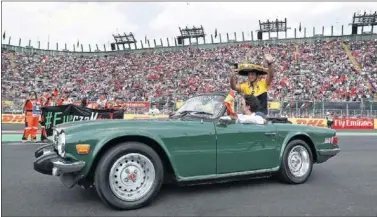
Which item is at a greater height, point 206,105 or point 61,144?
point 206,105

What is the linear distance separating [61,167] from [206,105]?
209 cm

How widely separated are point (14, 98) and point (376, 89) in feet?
89.6

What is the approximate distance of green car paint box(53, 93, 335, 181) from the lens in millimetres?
3754

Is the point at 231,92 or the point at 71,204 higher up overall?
the point at 231,92

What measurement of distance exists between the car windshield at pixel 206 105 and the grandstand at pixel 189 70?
17194mm

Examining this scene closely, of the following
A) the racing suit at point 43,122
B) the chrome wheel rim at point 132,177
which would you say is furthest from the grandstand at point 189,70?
the chrome wheel rim at point 132,177

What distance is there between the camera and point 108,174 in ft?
12.3

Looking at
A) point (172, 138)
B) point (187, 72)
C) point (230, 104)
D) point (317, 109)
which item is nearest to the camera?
point (172, 138)

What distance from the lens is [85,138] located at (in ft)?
12.1

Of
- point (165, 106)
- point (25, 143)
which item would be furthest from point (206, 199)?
point (165, 106)

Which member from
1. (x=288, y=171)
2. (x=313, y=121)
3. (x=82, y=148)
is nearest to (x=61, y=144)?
(x=82, y=148)

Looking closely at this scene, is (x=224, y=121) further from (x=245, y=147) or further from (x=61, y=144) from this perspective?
(x=61, y=144)

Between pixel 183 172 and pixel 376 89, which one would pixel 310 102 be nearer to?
pixel 376 89

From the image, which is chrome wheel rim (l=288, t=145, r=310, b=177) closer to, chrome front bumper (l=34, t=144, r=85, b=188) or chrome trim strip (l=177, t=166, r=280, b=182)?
chrome trim strip (l=177, t=166, r=280, b=182)
